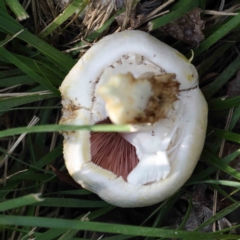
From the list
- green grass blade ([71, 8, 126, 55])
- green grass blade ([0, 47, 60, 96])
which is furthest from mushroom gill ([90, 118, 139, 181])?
green grass blade ([71, 8, 126, 55])

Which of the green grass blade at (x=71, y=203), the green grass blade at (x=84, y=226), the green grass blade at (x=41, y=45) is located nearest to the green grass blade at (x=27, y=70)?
the green grass blade at (x=41, y=45)

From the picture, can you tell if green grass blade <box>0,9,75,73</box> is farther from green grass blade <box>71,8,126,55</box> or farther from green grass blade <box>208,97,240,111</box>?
green grass blade <box>208,97,240,111</box>

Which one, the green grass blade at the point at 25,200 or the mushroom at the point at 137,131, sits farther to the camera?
the mushroom at the point at 137,131

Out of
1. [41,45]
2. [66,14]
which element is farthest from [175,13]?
[41,45]

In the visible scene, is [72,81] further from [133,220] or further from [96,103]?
[133,220]

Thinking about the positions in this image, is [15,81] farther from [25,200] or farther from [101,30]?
[25,200]

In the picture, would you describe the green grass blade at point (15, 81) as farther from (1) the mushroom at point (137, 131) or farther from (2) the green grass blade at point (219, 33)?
(2) the green grass blade at point (219, 33)
